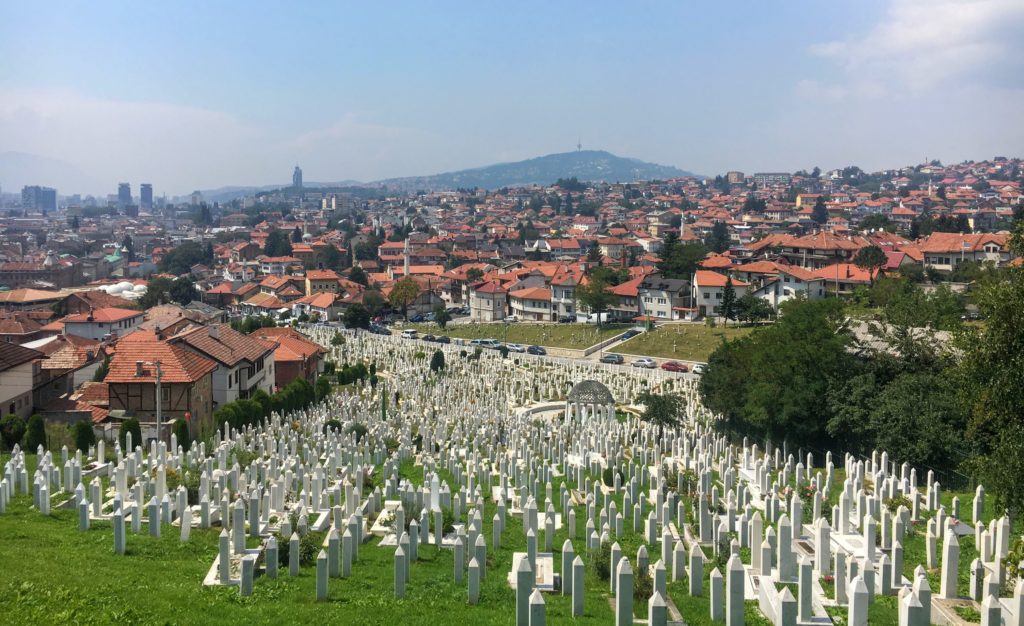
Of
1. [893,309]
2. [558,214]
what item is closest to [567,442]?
[893,309]

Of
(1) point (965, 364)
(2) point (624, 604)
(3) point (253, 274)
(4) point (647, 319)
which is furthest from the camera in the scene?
(3) point (253, 274)

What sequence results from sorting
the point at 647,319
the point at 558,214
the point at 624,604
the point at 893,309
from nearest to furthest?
the point at 624,604 < the point at 893,309 < the point at 647,319 < the point at 558,214

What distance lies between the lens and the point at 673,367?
42.5m

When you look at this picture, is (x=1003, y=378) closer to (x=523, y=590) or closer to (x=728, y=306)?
(x=523, y=590)

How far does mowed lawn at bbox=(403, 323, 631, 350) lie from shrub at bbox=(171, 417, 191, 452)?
31.4m

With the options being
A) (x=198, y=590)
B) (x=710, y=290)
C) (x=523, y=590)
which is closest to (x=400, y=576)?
(x=523, y=590)

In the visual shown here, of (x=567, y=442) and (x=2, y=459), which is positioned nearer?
(x=2, y=459)

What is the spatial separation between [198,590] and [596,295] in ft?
156

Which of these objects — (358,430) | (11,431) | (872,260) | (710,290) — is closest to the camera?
(11,431)

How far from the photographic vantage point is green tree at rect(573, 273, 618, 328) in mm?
57031

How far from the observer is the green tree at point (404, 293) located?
6956 cm

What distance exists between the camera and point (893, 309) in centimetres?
2577

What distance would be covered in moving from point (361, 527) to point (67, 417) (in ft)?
46.2

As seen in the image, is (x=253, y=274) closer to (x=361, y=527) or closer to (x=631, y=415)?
(x=631, y=415)
